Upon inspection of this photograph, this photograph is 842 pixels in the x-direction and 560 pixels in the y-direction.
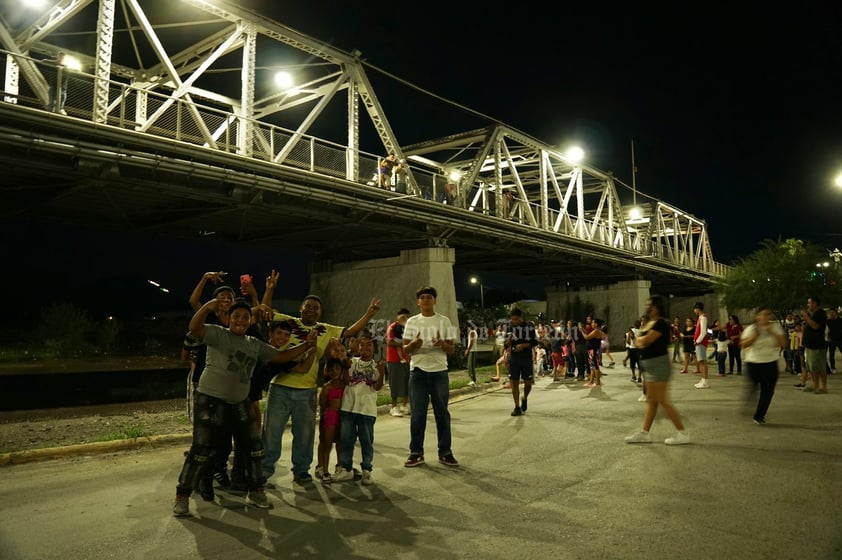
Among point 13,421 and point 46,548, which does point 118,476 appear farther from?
point 13,421

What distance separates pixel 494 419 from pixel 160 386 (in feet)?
37.9

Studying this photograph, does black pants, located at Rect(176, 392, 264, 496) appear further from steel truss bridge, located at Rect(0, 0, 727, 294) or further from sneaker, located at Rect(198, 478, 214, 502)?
steel truss bridge, located at Rect(0, 0, 727, 294)

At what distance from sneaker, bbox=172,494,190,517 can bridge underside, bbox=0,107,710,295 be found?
373 inches

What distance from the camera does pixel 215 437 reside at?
4.77 m

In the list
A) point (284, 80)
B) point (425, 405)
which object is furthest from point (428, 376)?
point (284, 80)

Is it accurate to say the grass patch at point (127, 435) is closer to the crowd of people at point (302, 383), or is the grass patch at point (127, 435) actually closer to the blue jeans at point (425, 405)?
the crowd of people at point (302, 383)

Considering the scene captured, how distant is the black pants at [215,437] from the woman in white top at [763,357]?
710 cm

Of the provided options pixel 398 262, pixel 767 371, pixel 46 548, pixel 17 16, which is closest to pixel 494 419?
pixel 767 371

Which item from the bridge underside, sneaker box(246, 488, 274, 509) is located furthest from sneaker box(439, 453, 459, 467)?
the bridge underside

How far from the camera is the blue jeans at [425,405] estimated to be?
20.6 feet

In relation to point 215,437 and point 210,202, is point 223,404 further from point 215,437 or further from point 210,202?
point 210,202

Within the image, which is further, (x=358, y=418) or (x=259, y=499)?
(x=358, y=418)

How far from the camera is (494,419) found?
9.54 m

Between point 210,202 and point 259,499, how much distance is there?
1192cm
